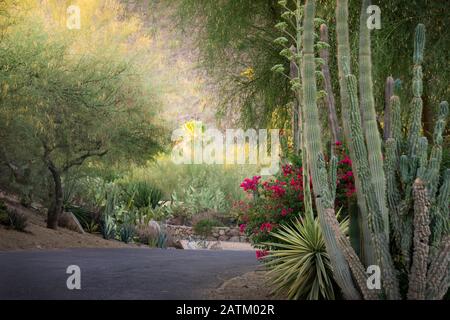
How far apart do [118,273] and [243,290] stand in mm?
2179

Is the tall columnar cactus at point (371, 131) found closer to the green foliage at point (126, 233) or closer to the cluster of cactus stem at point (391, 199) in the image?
the cluster of cactus stem at point (391, 199)

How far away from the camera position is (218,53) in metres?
14.2

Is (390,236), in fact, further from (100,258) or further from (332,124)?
(100,258)

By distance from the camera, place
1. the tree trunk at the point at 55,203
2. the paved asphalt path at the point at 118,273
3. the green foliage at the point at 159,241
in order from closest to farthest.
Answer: the paved asphalt path at the point at 118,273 < the tree trunk at the point at 55,203 < the green foliage at the point at 159,241

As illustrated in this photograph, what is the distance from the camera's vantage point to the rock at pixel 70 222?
57.4 feet

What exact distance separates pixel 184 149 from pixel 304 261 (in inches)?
846

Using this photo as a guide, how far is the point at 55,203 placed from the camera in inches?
661

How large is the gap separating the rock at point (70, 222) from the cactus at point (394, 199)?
1183 cm

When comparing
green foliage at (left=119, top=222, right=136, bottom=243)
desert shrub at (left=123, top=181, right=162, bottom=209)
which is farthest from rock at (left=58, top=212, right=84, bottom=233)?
desert shrub at (left=123, top=181, right=162, bottom=209)

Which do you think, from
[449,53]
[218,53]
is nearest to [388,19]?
[449,53]

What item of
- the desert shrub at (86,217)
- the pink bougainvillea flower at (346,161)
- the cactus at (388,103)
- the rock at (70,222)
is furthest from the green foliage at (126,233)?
the cactus at (388,103)

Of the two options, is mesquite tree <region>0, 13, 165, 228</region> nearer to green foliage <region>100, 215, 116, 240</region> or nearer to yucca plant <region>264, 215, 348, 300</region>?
green foliage <region>100, 215, 116, 240</region>

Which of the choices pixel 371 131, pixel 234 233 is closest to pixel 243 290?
pixel 371 131
